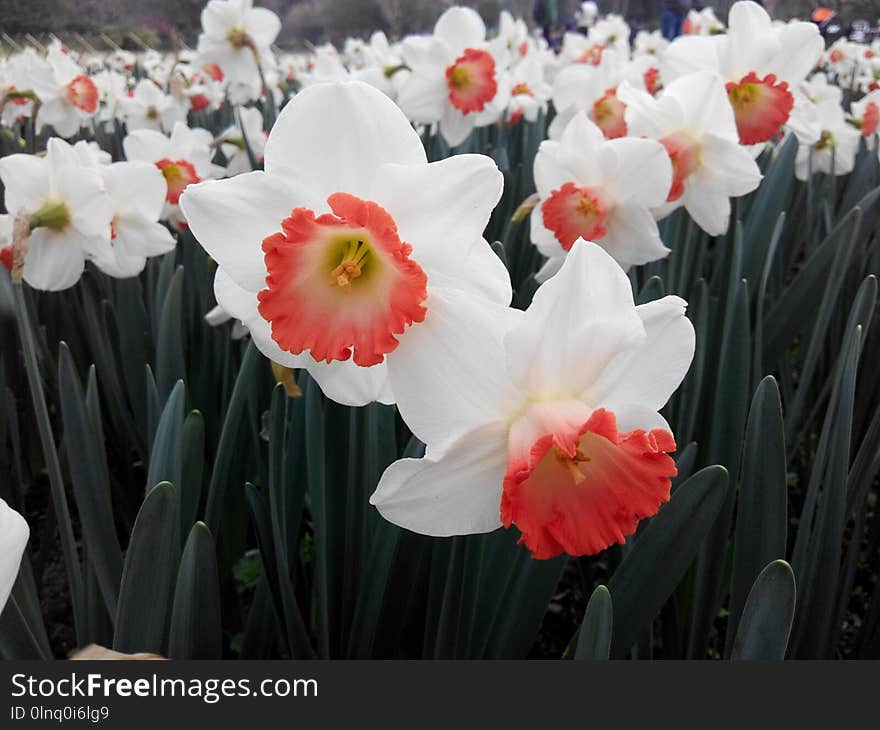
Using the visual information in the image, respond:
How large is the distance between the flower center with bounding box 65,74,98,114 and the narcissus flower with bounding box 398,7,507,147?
4.70 feet

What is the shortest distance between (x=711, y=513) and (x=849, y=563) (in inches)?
20.3

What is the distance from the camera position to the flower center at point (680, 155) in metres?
1.46

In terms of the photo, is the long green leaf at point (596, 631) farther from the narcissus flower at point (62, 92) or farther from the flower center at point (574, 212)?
the narcissus flower at point (62, 92)

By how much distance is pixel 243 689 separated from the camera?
71 centimetres

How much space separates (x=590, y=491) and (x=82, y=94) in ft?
10.1

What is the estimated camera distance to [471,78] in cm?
238

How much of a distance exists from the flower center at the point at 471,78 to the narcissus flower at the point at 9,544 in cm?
202

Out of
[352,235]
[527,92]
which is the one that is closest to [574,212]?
[352,235]

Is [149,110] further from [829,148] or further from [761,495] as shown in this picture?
[761,495]

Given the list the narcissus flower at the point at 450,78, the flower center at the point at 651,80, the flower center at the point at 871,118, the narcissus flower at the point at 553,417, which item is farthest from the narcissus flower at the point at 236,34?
the narcissus flower at the point at 553,417

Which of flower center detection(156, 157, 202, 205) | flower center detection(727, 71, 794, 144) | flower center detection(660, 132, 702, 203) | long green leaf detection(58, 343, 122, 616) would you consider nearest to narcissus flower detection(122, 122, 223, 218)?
flower center detection(156, 157, 202, 205)

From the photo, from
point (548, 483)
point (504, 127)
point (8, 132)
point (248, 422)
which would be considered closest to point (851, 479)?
point (548, 483)

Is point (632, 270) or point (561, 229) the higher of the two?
point (561, 229)

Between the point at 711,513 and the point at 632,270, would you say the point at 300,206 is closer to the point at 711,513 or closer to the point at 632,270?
the point at 711,513
